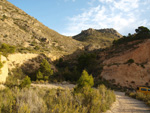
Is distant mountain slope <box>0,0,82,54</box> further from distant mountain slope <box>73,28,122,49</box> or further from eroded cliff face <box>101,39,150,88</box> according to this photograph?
eroded cliff face <box>101,39,150,88</box>

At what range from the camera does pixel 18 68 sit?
24.6 m

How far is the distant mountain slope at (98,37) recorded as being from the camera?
2360 inches

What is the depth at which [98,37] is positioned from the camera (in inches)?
2749

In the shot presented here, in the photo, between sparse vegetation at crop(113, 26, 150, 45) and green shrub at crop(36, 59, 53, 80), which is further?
sparse vegetation at crop(113, 26, 150, 45)

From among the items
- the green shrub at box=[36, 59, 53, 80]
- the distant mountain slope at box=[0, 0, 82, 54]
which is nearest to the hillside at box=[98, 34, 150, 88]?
the green shrub at box=[36, 59, 53, 80]

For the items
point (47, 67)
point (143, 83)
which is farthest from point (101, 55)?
point (47, 67)

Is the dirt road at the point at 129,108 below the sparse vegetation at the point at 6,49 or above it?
below

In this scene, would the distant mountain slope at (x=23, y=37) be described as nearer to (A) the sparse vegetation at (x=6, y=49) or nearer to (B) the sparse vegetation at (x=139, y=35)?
(A) the sparse vegetation at (x=6, y=49)

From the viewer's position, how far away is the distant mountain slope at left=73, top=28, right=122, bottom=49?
60.0 meters

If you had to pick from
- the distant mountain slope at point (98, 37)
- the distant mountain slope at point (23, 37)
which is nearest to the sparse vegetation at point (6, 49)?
the distant mountain slope at point (23, 37)

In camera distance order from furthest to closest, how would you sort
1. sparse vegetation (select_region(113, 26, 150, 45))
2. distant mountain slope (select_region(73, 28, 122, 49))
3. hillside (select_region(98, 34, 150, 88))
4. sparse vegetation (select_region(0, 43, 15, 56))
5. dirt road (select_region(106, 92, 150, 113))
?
1. distant mountain slope (select_region(73, 28, 122, 49))
2. sparse vegetation (select_region(113, 26, 150, 45))
3. sparse vegetation (select_region(0, 43, 15, 56))
4. hillside (select_region(98, 34, 150, 88))
5. dirt road (select_region(106, 92, 150, 113))

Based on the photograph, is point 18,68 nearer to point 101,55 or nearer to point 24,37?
point 24,37

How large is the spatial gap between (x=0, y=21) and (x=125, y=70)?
1648 inches


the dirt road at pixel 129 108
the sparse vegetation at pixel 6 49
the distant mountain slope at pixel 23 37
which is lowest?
the dirt road at pixel 129 108
